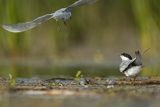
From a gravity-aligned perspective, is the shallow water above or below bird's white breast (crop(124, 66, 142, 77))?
below

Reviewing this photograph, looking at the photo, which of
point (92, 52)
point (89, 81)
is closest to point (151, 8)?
point (92, 52)

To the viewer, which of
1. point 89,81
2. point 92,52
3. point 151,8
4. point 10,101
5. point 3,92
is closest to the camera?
point 10,101

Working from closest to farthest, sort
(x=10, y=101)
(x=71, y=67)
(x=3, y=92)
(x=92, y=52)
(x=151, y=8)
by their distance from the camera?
(x=10, y=101), (x=3, y=92), (x=71, y=67), (x=151, y=8), (x=92, y=52)

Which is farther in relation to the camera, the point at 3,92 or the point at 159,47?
the point at 159,47

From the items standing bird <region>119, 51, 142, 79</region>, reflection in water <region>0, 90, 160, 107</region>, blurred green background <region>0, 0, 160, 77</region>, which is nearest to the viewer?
reflection in water <region>0, 90, 160, 107</region>

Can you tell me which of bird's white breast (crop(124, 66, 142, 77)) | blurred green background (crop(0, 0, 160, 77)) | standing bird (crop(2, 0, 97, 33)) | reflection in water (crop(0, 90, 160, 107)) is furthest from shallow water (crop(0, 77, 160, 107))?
blurred green background (crop(0, 0, 160, 77))

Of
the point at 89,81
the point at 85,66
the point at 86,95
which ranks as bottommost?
the point at 86,95

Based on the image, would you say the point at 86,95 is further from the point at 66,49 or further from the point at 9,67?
the point at 66,49

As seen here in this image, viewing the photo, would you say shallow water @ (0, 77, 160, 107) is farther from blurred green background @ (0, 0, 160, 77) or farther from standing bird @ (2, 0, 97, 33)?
blurred green background @ (0, 0, 160, 77)

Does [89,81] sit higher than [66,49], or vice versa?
[66,49]

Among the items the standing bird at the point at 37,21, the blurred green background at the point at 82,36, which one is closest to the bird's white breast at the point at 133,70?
the standing bird at the point at 37,21
